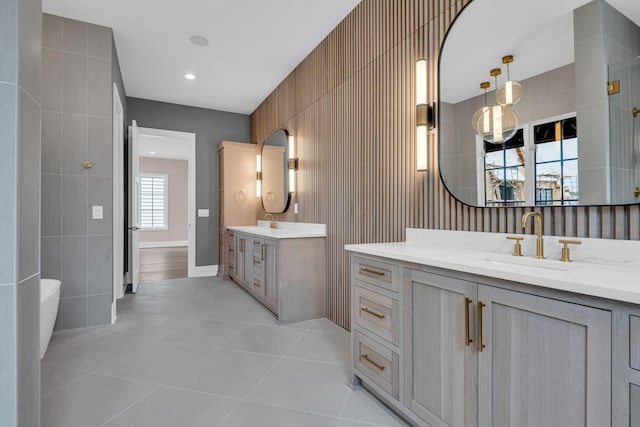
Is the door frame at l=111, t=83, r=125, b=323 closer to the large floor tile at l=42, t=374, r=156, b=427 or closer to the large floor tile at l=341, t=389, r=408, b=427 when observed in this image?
the large floor tile at l=42, t=374, r=156, b=427

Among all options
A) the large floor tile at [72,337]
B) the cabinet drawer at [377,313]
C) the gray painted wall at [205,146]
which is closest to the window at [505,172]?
the cabinet drawer at [377,313]

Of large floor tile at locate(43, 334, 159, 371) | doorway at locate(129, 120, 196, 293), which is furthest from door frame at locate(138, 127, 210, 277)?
doorway at locate(129, 120, 196, 293)

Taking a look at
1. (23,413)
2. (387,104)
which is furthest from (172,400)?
(387,104)

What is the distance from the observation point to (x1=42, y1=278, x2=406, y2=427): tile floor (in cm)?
167

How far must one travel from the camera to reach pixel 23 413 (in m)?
0.89

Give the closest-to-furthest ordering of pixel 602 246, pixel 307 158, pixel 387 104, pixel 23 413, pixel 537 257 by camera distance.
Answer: pixel 23 413
pixel 602 246
pixel 537 257
pixel 387 104
pixel 307 158

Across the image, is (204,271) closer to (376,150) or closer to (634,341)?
(376,150)

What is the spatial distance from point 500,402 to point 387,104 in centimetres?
200

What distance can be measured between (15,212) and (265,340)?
6.99 ft

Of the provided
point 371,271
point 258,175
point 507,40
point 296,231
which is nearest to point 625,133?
point 507,40

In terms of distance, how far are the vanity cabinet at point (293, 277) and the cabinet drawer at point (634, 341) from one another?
2.47 metres

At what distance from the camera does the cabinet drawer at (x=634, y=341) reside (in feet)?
2.70

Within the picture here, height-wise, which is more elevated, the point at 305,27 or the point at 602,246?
the point at 305,27

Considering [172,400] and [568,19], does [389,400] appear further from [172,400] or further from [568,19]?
[568,19]
